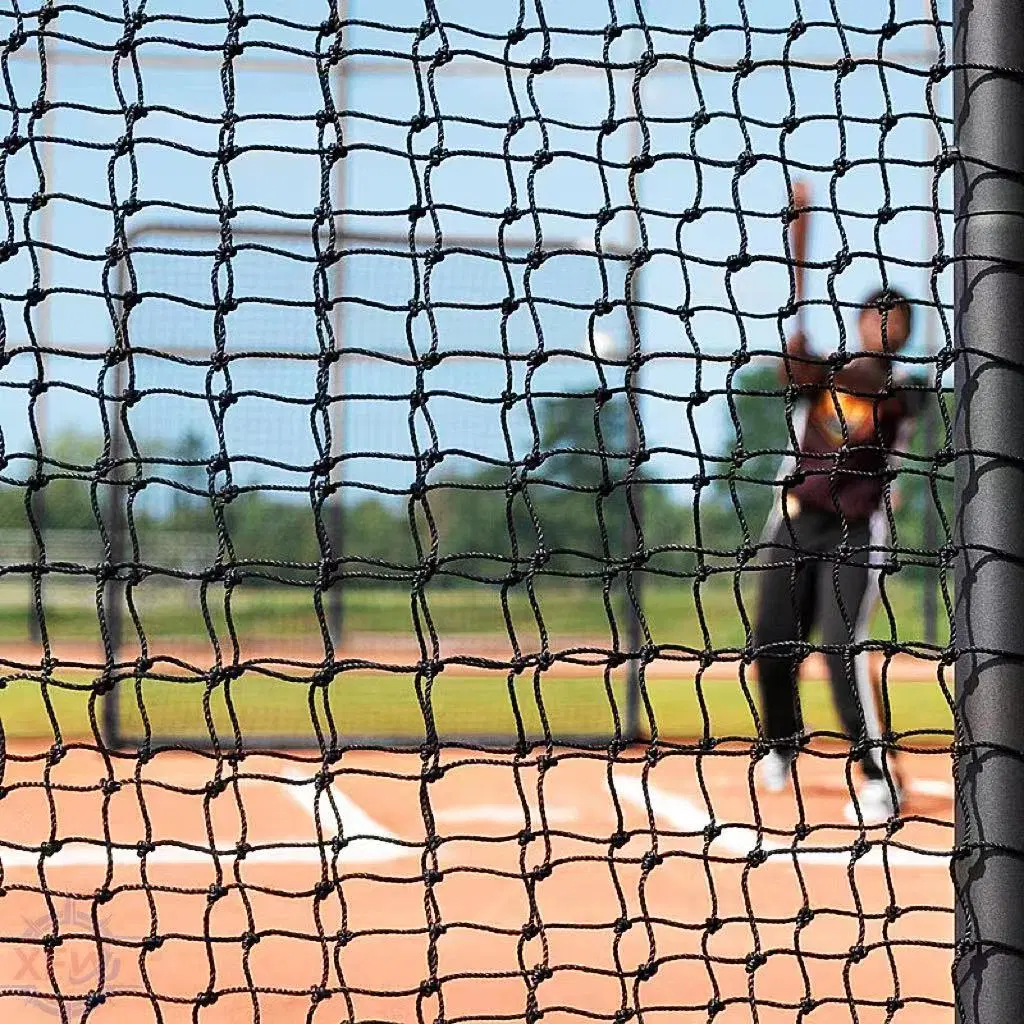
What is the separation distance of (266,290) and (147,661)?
311cm

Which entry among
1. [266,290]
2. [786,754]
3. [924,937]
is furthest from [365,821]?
[266,290]

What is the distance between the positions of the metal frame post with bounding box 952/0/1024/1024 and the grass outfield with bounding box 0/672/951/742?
2846mm

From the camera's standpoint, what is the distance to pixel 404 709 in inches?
212

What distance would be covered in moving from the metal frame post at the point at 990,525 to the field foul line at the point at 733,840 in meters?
0.96

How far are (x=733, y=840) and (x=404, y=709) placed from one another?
2.45m

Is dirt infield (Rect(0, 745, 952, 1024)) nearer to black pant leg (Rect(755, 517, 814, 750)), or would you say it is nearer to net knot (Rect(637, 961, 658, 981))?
net knot (Rect(637, 961, 658, 981))

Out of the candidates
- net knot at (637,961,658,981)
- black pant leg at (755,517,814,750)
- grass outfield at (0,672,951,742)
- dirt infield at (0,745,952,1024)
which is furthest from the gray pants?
net knot at (637,961,658,981)

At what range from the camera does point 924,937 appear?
2404 millimetres

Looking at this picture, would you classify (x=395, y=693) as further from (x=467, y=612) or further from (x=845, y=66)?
(x=845, y=66)

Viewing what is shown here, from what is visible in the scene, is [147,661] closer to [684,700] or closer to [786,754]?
[786,754]

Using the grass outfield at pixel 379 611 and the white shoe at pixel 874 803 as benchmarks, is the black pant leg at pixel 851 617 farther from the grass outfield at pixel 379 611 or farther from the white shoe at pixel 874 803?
the grass outfield at pixel 379 611

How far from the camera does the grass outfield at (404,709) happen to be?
4770mm

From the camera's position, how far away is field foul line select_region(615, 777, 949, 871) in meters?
2.90

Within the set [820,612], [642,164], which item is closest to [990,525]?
[642,164]
